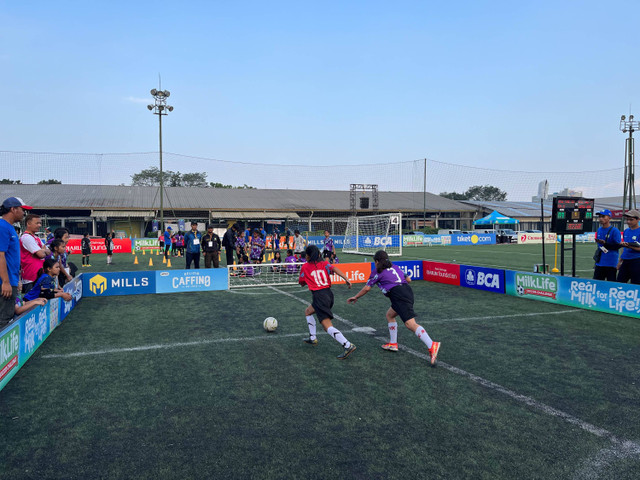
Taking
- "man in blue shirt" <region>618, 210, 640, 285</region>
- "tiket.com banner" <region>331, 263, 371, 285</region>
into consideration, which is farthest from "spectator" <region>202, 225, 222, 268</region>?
"man in blue shirt" <region>618, 210, 640, 285</region>

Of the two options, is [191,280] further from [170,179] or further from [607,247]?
[170,179]

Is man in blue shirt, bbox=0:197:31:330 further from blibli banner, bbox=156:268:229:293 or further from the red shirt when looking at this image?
blibli banner, bbox=156:268:229:293

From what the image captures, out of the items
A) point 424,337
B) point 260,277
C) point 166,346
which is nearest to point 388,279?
point 424,337

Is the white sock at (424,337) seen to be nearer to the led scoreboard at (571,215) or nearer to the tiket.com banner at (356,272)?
the led scoreboard at (571,215)

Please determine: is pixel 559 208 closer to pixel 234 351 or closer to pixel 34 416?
pixel 234 351

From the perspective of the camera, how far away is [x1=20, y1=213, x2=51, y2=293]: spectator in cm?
735

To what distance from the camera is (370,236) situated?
108 feet

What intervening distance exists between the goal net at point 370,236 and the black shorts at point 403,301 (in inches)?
896

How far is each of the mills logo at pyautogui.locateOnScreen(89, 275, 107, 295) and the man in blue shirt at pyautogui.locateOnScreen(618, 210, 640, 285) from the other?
46.1 ft

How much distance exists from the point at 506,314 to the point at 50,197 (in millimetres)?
48902

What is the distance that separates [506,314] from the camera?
34.9ft

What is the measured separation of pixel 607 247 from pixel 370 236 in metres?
22.7

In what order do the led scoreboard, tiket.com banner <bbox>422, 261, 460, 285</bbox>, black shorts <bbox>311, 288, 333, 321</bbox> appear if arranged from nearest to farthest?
black shorts <bbox>311, 288, 333, 321</bbox>
the led scoreboard
tiket.com banner <bbox>422, 261, 460, 285</bbox>

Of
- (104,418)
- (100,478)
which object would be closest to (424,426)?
(100,478)
